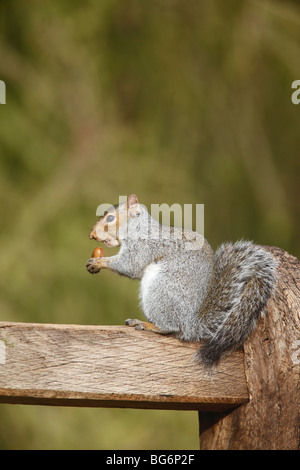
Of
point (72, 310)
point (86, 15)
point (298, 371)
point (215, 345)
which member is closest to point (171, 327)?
point (215, 345)

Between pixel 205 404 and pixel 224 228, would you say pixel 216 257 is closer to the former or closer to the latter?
pixel 205 404

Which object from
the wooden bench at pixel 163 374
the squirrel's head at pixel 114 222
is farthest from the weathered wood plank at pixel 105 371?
the squirrel's head at pixel 114 222

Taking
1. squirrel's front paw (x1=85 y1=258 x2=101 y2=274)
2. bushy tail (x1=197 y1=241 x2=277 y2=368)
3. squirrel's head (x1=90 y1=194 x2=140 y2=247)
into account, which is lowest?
bushy tail (x1=197 y1=241 x2=277 y2=368)

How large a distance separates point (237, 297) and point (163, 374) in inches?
6.3

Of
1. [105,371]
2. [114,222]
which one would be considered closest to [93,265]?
[114,222]

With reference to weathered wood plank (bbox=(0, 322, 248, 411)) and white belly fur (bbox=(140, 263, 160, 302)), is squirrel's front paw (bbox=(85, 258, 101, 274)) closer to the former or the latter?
white belly fur (bbox=(140, 263, 160, 302))

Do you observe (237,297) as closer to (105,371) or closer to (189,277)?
(189,277)

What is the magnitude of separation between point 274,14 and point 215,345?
149 centimetres

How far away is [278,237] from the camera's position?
1.95 m

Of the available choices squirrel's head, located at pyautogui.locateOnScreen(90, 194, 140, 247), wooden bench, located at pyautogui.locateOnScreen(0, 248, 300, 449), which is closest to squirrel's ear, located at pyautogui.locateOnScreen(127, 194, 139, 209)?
squirrel's head, located at pyautogui.locateOnScreen(90, 194, 140, 247)

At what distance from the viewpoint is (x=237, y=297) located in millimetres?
968

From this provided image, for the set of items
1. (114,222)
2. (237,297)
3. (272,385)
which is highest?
(114,222)

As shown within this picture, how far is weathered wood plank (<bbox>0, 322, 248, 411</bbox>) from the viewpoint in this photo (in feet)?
2.85

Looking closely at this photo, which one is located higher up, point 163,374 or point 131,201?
point 131,201
